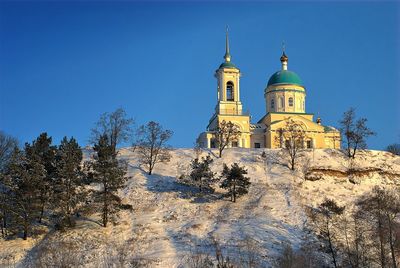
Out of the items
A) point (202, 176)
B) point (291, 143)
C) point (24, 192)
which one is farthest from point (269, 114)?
point (24, 192)

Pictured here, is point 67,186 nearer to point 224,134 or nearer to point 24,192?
point 24,192

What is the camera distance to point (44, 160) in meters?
46.2

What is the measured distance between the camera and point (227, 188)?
1956 inches

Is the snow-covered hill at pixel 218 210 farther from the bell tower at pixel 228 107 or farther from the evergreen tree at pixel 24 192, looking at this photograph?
the bell tower at pixel 228 107

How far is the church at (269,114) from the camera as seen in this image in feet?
236

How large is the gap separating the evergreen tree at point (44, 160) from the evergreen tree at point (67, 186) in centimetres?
49

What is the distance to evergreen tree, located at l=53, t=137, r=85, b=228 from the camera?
4306 centimetres

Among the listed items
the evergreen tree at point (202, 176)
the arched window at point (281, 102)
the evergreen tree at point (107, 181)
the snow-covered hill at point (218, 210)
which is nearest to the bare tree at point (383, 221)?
the snow-covered hill at point (218, 210)

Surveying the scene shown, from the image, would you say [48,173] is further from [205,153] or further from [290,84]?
[290,84]

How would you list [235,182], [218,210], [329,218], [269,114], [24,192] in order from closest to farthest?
1. [24,192]
2. [329,218]
3. [218,210]
4. [235,182]
5. [269,114]

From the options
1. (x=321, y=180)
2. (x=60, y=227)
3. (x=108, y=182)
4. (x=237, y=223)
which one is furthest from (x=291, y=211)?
(x=60, y=227)

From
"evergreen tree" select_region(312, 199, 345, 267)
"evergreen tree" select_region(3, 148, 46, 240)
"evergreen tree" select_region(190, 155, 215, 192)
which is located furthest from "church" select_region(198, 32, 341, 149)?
"evergreen tree" select_region(3, 148, 46, 240)

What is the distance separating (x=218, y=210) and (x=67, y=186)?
38.4ft

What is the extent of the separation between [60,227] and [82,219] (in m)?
2.65
